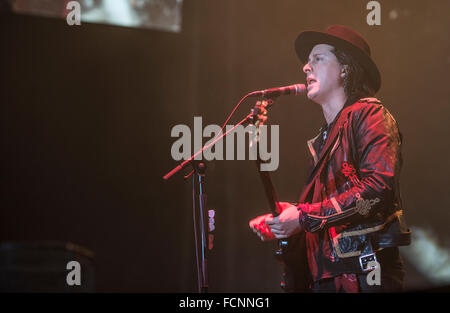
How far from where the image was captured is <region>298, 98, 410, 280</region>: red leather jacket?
1729mm

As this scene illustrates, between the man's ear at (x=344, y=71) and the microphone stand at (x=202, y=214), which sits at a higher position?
the man's ear at (x=344, y=71)

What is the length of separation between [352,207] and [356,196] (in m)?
0.05

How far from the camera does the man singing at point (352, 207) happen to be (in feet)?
5.69

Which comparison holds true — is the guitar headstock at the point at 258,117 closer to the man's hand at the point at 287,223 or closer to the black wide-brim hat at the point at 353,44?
the man's hand at the point at 287,223

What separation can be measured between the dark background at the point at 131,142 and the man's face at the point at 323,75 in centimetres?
143

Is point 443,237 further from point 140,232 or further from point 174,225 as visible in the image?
point 140,232

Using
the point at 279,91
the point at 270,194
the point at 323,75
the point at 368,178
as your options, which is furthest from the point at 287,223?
the point at 323,75

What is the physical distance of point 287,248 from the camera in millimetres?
2049

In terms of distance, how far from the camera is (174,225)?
4.57m

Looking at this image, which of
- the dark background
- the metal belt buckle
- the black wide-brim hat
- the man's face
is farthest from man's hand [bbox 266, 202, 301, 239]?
the dark background

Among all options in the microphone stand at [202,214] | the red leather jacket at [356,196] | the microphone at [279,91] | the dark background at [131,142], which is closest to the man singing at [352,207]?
the red leather jacket at [356,196]
